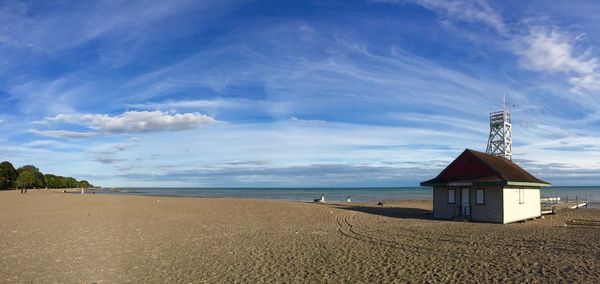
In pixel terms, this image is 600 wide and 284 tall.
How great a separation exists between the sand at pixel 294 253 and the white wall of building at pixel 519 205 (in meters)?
2.83

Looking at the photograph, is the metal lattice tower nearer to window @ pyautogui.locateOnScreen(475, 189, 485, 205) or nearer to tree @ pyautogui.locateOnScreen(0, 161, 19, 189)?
window @ pyautogui.locateOnScreen(475, 189, 485, 205)

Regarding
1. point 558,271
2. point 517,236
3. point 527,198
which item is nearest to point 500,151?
point 527,198

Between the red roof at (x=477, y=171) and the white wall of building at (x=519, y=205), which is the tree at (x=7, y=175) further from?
the white wall of building at (x=519, y=205)

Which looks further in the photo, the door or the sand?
the door

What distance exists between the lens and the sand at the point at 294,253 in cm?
916

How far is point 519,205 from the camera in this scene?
21.5 meters

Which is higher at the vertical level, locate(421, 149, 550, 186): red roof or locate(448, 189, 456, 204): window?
locate(421, 149, 550, 186): red roof

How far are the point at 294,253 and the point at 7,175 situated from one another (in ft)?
282

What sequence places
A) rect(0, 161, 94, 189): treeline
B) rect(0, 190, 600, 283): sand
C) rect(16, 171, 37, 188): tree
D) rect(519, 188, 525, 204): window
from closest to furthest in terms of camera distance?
rect(0, 190, 600, 283): sand → rect(519, 188, 525, 204): window → rect(16, 171, 37, 188): tree → rect(0, 161, 94, 189): treeline

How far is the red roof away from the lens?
20.7m

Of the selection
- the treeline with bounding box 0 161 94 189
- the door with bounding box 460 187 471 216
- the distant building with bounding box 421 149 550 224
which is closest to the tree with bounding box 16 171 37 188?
the treeline with bounding box 0 161 94 189

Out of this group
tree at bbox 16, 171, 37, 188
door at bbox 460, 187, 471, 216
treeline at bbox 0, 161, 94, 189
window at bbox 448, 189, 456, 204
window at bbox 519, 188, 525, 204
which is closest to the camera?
door at bbox 460, 187, 471, 216

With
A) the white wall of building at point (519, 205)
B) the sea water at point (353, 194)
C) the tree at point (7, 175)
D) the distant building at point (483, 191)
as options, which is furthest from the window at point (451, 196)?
the tree at point (7, 175)

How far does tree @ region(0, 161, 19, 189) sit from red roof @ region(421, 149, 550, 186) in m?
80.1
